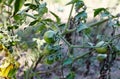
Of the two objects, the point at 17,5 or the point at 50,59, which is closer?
the point at 17,5

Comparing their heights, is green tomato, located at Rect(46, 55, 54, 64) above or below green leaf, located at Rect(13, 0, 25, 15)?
below

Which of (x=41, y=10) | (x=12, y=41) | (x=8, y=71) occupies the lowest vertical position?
(x=8, y=71)

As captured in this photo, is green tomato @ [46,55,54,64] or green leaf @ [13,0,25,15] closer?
green leaf @ [13,0,25,15]

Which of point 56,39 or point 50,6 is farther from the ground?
point 50,6

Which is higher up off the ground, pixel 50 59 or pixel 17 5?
pixel 17 5

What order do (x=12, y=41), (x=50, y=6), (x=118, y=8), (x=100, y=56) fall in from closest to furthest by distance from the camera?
(x=100, y=56)
(x=12, y=41)
(x=118, y=8)
(x=50, y=6)

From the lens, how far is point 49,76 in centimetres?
267

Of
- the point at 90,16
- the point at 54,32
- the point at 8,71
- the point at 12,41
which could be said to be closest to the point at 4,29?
the point at 12,41

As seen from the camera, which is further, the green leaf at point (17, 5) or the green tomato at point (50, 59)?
the green tomato at point (50, 59)

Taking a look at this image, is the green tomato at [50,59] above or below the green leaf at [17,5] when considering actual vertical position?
below

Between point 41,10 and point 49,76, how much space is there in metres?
1.42

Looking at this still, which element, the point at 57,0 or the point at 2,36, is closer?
the point at 2,36

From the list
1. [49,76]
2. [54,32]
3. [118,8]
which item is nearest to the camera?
[54,32]

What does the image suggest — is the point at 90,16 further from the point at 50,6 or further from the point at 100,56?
the point at 100,56
